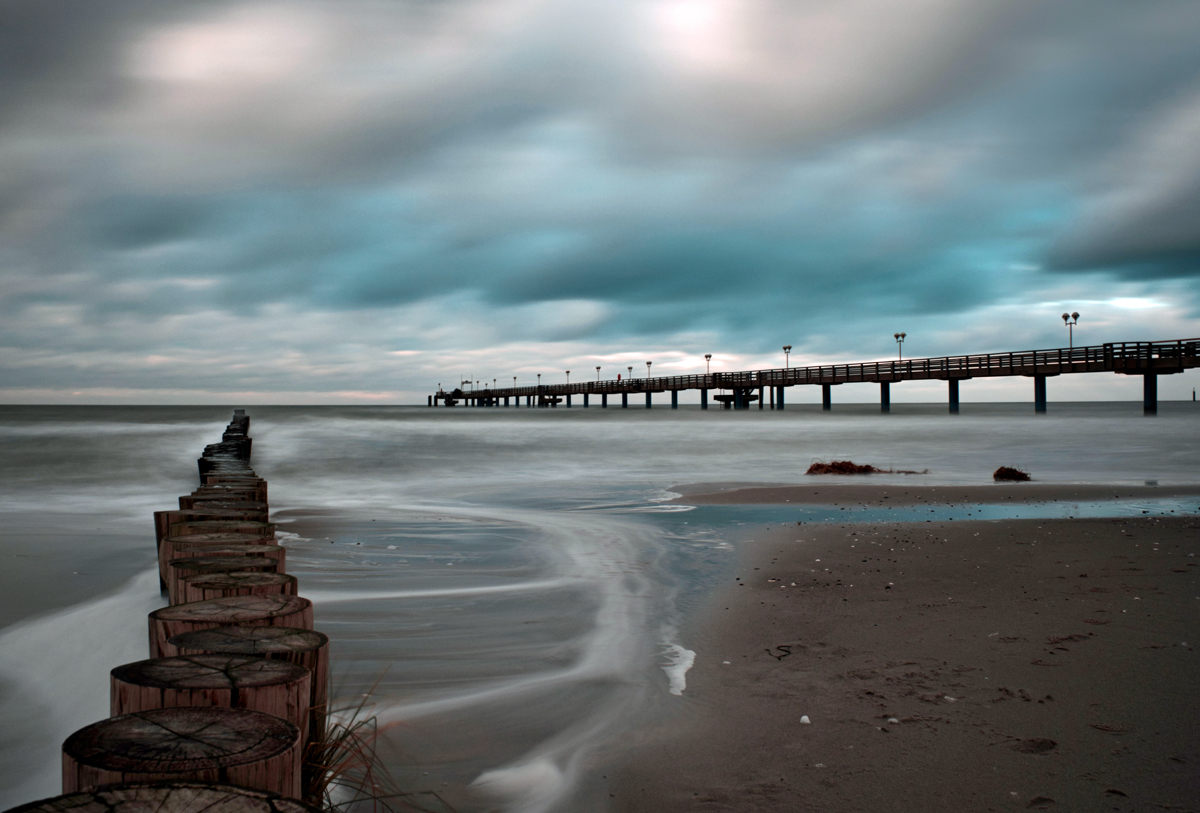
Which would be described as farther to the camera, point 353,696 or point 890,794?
point 353,696

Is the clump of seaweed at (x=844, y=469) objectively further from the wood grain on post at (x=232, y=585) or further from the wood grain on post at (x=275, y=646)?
the wood grain on post at (x=275, y=646)

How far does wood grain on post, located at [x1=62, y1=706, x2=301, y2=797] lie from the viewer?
1.70m

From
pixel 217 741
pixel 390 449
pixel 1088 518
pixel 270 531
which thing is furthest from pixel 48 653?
pixel 390 449

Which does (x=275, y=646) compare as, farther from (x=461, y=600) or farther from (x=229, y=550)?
(x=461, y=600)

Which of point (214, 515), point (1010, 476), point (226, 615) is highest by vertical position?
point (226, 615)

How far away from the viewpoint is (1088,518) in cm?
1016

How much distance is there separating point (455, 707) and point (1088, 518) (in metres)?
9.21

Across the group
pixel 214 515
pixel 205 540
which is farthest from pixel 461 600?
pixel 205 540

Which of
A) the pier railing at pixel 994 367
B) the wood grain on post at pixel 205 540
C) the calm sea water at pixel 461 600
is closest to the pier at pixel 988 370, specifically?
the pier railing at pixel 994 367

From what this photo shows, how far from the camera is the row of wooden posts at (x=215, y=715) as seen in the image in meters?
1.65

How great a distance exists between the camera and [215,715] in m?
1.98

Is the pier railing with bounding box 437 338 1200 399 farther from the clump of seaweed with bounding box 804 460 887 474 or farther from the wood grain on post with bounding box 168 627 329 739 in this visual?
the wood grain on post with bounding box 168 627 329 739

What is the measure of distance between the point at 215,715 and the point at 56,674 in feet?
15.6

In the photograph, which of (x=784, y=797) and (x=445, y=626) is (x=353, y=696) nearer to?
(x=445, y=626)
